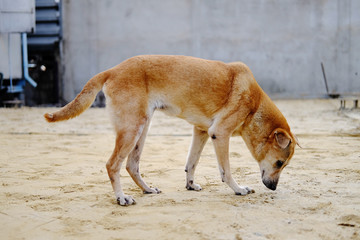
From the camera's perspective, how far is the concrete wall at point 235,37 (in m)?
16.5

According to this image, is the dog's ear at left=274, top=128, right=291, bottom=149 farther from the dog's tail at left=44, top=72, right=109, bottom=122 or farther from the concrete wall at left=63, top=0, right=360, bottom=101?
the concrete wall at left=63, top=0, right=360, bottom=101

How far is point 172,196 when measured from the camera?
3.94 meters

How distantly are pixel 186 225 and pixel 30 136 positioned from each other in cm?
551

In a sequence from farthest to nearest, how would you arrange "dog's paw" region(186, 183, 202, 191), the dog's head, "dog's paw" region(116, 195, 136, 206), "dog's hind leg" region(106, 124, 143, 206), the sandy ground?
1. "dog's paw" region(186, 183, 202, 191)
2. the dog's head
3. "dog's hind leg" region(106, 124, 143, 206)
4. "dog's paw" region(116, 195, 136, 206)
5. the sandy ground

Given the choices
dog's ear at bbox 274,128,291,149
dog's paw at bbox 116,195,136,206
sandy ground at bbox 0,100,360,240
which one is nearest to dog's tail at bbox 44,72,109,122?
sandy ground at bbox 0,100,360,240

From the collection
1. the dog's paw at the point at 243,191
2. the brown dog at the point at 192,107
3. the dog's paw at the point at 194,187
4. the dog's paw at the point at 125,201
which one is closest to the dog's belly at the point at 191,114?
the brown dog at the point at 192,107

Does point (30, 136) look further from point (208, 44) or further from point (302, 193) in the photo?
point (208, 44)

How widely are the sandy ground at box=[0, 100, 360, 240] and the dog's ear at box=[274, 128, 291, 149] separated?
0.48 m

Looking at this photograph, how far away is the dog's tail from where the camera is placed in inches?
152

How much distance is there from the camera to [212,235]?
2.82m

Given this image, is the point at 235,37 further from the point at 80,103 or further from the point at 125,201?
the point at 125,201

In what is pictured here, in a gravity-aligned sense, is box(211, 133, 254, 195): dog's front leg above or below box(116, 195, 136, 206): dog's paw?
above

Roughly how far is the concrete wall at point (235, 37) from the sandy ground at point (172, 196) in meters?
9.67

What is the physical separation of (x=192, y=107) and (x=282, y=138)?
3.10 feet
